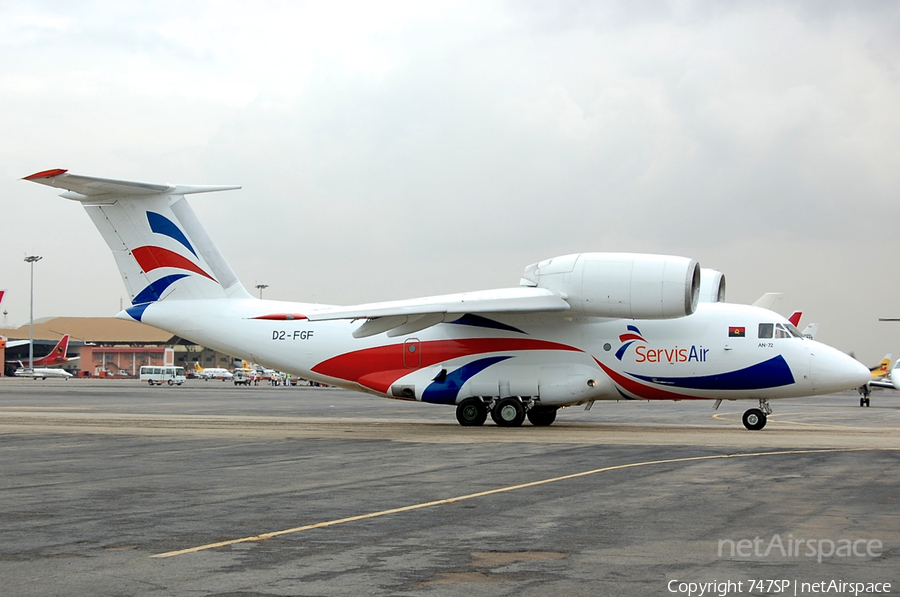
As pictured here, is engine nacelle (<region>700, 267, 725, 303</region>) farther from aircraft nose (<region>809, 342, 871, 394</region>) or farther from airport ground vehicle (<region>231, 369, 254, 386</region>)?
airport ground vehicle (<region>231, 369, 254, 386</region>)

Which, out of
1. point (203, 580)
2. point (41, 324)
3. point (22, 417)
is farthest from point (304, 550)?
point (41, 324)

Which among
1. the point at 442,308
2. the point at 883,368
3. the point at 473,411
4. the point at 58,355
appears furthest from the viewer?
the point at 58,355

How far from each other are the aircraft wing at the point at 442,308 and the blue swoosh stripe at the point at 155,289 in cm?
550

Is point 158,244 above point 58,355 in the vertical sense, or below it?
above

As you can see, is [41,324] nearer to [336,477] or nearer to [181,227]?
[181,227]

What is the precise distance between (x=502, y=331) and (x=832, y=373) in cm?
837

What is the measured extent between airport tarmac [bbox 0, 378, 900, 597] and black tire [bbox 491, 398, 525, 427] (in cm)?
535

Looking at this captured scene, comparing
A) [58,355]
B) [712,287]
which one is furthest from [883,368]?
[58,355]

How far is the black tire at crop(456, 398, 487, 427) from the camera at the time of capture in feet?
80.9

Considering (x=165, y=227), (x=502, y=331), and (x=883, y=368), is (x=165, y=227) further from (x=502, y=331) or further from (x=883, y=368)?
(x=883, y=368)

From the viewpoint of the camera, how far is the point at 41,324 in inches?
6152

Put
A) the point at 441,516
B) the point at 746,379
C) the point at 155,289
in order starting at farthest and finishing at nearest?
the point at 155,289, the point at 746,379, the point at 441,516

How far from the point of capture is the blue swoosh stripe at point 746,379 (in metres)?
22.9

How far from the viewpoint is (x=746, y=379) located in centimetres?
2300
